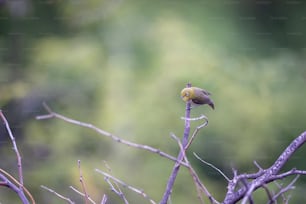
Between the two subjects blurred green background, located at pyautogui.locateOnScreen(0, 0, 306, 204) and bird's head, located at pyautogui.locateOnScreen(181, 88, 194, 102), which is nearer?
bird's head, located at pyautogui.locateOnScreen(181, 88, 194, 102)

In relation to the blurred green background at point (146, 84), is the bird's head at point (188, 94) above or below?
above

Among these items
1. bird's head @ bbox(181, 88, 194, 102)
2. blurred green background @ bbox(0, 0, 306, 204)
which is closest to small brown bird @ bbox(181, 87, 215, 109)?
bird's head @ bbox(181, 88, 194, 102)

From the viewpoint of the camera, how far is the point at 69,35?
306cm

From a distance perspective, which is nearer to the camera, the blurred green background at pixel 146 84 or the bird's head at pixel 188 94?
the bird's head at pixel 188 94

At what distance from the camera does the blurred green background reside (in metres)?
2.79

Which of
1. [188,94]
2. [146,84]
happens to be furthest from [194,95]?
[146,84]

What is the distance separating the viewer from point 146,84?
287 centimetres

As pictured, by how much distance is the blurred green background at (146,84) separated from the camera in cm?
279

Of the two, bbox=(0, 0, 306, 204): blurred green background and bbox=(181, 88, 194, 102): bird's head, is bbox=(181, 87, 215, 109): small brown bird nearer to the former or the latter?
bbox=(181, 88, 194, 102): bird's head

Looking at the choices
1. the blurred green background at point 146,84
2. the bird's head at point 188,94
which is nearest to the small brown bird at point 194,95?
the bird's head at point 188,94

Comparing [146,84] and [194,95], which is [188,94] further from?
[146,84]

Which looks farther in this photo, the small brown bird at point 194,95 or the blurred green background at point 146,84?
the blurred green background at point 146,84

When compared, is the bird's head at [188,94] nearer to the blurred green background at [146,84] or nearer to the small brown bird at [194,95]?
the small brown bird at [194,95]

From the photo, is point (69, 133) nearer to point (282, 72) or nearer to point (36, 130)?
point (36, 130)
